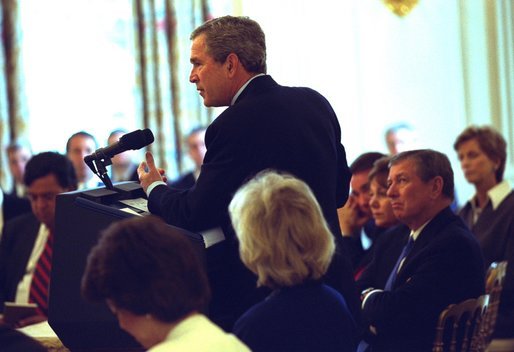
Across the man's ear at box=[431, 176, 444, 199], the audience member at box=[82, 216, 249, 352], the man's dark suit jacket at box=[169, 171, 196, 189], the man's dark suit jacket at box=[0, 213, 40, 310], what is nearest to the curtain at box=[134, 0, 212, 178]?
the man's dark suit jacket at box=[169, 171, 196, 189]

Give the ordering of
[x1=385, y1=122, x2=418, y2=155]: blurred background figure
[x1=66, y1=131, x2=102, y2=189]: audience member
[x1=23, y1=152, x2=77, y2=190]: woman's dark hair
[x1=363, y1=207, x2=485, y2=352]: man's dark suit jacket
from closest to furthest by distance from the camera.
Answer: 1. [x1=363, y1=207, x2=485, y2=352]: man's dark suit jacket
2. [x1=23, y1=152, x2=77, y2=190]: woman's dark hair
3. [x1=66, y1=131, x2=102, y2=189]: audience member
4. [x1=385, y1=122, x2=418, y2=155]: blurred background figure

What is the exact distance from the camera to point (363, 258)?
5.38 meters

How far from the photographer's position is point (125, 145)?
135 inches

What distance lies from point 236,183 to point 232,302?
399mm

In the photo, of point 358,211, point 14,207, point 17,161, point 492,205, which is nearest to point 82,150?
point 14,207

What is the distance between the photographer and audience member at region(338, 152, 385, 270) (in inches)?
220

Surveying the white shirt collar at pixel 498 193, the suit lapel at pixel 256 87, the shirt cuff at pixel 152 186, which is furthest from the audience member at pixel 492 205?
the shirt cuff at pixel 152 186

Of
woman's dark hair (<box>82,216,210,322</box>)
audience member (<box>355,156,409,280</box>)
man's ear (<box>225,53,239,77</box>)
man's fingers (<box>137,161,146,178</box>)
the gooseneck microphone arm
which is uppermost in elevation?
man's ear (<box>225,53,239,77</box>)

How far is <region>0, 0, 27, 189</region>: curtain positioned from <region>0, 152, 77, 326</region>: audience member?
5.18 metres

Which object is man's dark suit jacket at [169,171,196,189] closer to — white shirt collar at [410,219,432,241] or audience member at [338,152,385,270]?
audience member at [338,152,385,270]

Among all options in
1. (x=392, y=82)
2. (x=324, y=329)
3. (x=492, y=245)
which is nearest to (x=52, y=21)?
(x=392, y=82)

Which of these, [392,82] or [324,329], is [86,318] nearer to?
[324,329]

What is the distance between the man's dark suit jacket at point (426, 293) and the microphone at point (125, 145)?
1.23m

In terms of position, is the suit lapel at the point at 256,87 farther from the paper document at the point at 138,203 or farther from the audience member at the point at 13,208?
the audience member at the point at 13,208
